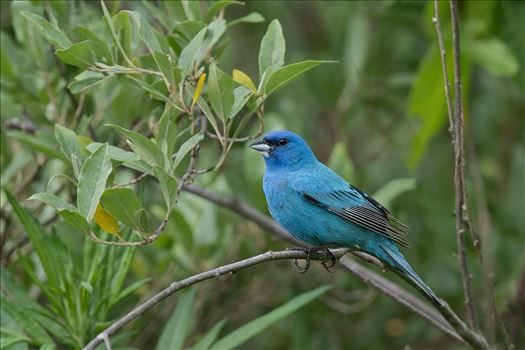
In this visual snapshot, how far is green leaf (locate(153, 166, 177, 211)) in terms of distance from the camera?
124 inches

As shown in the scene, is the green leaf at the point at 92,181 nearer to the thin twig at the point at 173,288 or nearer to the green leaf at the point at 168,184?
the green leaf at the point at 168,184

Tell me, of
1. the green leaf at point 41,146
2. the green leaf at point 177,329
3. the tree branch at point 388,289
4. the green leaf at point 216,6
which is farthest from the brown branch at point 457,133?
the green leaf at point 41,146

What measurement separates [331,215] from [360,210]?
0.45 feet

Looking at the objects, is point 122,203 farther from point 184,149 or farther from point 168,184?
point 184,149

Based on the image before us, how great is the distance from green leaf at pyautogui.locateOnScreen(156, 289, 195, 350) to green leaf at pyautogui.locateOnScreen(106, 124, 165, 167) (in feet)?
3.47

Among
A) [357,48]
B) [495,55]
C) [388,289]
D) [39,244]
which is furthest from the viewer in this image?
[357,48]

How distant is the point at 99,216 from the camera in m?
3.25

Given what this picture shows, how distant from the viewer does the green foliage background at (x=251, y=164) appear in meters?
3.81

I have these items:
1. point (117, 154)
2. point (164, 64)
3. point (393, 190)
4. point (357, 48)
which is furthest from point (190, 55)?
point (357, 48)

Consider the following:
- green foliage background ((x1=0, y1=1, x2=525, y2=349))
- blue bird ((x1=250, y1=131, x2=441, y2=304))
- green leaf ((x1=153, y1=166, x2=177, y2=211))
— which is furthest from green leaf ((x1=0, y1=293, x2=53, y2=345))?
blue bird ((x1=250, y1=131, x2=441, y2=304))

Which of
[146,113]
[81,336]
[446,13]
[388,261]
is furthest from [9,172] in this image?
[446,13]

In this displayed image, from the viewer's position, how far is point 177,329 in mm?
4043

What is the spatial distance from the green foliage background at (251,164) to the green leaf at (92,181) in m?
0.08

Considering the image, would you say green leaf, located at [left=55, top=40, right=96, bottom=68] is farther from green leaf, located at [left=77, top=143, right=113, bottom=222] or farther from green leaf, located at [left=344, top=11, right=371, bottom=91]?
green leaf, located at [left=344, top=11, right=371, bottom=91]
